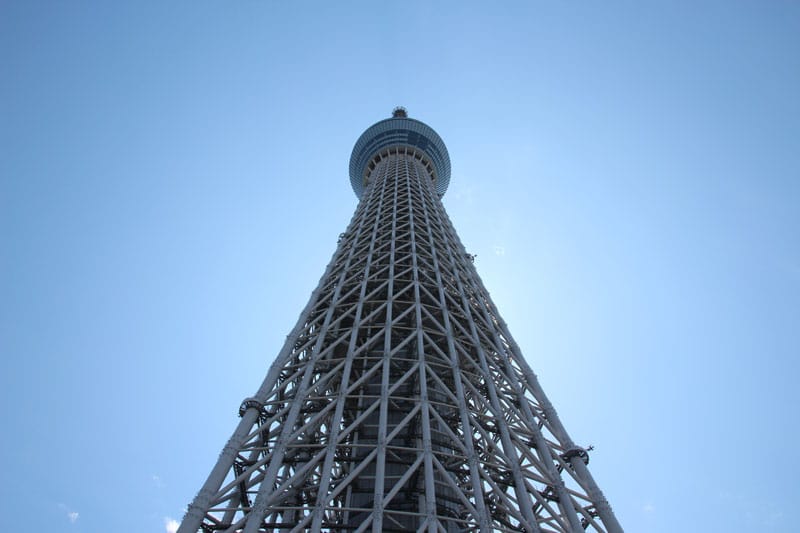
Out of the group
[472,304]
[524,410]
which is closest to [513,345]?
[472,304]

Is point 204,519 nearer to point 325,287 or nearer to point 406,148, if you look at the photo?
point 325,287

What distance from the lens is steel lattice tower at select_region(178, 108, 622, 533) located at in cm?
1360

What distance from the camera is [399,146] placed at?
56406 mm

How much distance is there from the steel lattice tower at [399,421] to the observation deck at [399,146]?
996 inches

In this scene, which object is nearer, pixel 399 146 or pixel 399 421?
pixel 399 421

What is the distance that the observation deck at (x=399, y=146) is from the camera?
186ft

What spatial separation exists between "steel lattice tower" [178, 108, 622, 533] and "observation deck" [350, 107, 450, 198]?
83.0ft

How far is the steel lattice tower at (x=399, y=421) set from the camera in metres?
13.6

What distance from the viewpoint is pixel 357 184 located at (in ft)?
199

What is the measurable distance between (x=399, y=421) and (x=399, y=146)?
138 ft

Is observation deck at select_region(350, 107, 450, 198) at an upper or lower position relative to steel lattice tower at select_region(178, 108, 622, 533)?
upper

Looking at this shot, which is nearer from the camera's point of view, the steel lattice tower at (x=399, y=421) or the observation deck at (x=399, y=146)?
the steel lattice tower at (x=399, y=421)

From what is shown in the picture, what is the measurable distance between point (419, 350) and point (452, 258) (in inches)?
466

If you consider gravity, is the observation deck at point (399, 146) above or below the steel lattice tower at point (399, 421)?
above
